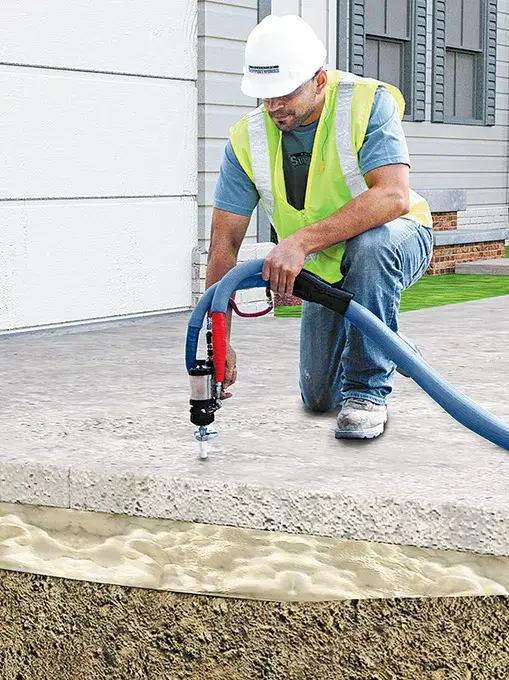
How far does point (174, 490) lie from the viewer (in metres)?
3.44

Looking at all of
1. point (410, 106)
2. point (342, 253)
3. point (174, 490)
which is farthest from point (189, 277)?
point (410, 106)

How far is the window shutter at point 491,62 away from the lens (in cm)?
1297

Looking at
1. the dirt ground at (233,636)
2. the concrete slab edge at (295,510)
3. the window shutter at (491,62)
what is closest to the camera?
the concrete slab edge at (295,510)

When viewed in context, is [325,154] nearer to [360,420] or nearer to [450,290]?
[360,420]

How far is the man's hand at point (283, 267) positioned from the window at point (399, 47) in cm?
782

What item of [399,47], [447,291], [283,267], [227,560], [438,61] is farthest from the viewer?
[438,61]

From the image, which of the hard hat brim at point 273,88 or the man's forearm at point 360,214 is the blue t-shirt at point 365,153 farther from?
the hard hat brim at point 273,88

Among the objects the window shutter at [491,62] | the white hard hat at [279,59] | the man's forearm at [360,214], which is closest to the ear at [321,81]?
the white hard hat at [279,59]

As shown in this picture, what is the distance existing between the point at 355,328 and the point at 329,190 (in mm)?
455

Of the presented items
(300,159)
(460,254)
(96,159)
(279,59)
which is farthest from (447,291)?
(279,59)

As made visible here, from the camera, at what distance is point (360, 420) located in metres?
3.92

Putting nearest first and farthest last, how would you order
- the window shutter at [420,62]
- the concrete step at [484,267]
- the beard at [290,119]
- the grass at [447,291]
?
the beard at [290,119] → the grass at [447,291] → the concrete step at [484,267] → the window shutter at [420,62]

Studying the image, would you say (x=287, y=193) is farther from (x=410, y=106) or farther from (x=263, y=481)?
(x=410, y=106)

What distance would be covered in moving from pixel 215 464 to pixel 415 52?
889 cm
